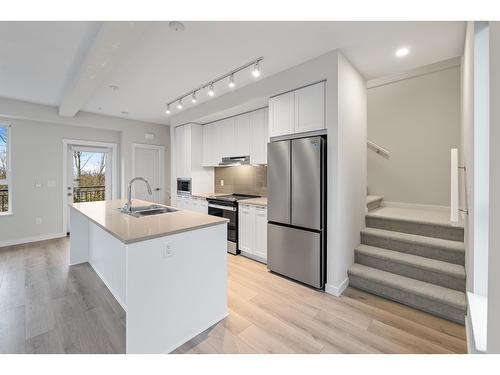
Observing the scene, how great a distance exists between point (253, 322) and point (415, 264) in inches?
73.1

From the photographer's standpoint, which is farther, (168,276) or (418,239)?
(418,239)

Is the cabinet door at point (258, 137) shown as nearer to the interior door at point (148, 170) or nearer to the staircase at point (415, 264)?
the staircase at point (415, 264)

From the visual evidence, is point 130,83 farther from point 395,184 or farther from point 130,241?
point 395,184

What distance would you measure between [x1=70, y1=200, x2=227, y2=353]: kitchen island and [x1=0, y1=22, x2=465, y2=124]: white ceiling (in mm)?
1718

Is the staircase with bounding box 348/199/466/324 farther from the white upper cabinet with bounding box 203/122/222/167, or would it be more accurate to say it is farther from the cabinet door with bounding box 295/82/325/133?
the white upper cabinet with bounding box 203/122/222/167

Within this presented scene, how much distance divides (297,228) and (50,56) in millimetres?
3426

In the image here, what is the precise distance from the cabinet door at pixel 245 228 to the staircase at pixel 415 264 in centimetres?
145

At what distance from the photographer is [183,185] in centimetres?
480

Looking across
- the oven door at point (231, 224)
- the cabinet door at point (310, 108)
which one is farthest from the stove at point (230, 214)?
the cabinet door at point (310, 108)

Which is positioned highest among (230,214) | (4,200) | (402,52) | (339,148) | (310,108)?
(402,52)

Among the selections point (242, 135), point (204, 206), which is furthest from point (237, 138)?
point (204, 206)

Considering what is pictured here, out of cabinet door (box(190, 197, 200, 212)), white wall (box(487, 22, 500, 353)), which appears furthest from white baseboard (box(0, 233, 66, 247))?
white wall (box(487, 22, 500, 353))

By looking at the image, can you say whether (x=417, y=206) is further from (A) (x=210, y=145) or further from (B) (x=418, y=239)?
(A) (x=210, y=145)
